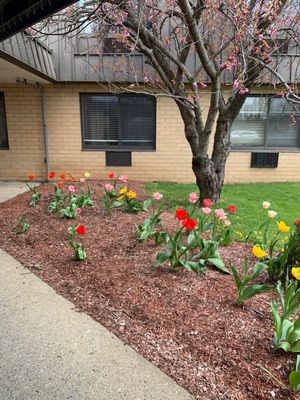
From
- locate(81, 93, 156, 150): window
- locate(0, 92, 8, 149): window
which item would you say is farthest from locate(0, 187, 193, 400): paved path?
locate(0, 92, 8, 149): window

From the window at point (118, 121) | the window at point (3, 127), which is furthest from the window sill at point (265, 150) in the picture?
the window at point (3, 127)

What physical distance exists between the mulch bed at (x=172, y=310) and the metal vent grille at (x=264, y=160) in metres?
5.10

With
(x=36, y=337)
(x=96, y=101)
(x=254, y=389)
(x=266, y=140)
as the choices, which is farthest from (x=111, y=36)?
(x=254, y=389)

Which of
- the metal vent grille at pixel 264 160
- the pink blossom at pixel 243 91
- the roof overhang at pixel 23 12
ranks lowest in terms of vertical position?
the metal vent grille at pixel 264 160

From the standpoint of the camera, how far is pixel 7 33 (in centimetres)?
299

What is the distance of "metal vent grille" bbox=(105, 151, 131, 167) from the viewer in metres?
8.04

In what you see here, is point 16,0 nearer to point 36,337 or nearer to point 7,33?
point 7,33

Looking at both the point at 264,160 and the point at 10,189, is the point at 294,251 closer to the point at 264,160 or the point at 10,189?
the point at 264,160

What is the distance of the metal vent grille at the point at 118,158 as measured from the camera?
26.4 ft

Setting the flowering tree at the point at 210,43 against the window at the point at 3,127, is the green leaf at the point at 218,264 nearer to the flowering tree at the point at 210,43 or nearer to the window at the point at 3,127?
the flowering tree at the point at 210,43

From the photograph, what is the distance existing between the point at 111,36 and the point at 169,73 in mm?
3030

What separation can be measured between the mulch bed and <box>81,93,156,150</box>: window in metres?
4.73

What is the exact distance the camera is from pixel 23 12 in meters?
2.58

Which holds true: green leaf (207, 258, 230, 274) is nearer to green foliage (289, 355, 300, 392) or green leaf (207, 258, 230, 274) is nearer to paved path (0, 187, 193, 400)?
paved path (0, 187, 193, 400)
